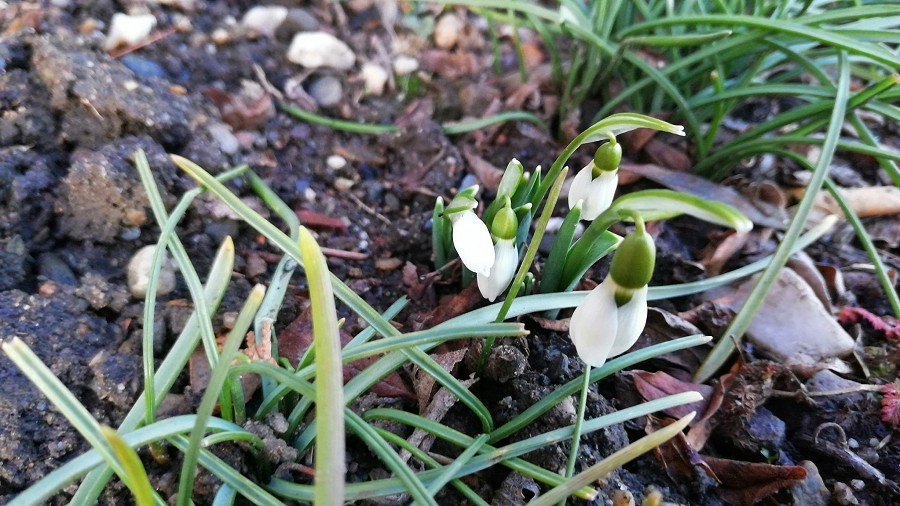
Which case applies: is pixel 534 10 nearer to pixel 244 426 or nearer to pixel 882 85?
pixel 882 85

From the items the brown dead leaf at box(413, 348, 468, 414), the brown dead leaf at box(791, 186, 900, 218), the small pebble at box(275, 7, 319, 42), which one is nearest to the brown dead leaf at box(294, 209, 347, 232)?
the brown dead leaf at box(413, 348, 468, 414)

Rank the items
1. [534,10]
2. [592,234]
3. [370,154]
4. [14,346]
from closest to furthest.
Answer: [14,346], [592,234], [534,10], [370,154]

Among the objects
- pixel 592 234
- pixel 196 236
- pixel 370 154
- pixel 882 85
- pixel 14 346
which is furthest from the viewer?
pixel 370 154

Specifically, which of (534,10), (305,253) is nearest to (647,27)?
(534,10)

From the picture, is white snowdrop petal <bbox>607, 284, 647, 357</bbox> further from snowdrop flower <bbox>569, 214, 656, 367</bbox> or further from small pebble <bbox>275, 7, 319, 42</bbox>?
small pebble <bbox>275, 7, 319, 42</bbox>

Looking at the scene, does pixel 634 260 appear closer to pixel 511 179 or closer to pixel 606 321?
pixel 606 321

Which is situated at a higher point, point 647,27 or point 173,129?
point 647,27
